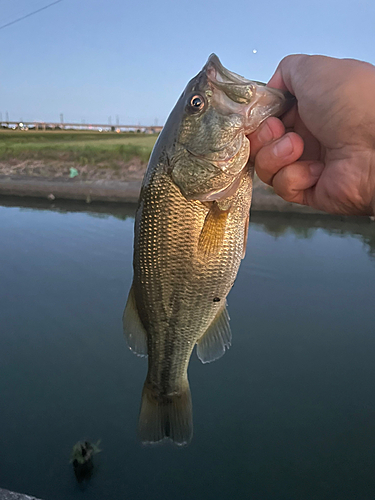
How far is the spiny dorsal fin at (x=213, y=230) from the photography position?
1.49 metres

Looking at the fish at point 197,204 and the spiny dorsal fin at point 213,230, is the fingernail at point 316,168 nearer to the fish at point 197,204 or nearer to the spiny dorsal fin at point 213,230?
the fish at point 197,204

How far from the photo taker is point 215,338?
174 cm

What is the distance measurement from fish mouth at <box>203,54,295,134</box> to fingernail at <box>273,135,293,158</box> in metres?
0.11

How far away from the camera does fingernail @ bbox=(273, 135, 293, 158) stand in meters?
1.54

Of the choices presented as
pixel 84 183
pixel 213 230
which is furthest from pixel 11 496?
pixel 84 183

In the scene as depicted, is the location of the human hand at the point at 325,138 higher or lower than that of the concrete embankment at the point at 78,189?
higher

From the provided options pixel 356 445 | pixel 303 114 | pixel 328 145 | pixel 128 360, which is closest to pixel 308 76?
pixel 303 114

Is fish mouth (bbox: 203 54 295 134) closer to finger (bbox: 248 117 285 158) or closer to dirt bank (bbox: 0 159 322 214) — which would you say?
finger (bbox: 248 117 285 158)

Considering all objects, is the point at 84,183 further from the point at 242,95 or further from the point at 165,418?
the point at 242,95

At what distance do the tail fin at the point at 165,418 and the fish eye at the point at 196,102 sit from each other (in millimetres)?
1307

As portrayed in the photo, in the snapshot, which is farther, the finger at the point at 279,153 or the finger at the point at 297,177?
the finger at the point at 297,177

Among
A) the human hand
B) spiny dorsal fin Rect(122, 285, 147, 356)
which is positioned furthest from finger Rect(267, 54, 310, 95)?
spiny dorsal fin Rect(122, 285, 147, 356)

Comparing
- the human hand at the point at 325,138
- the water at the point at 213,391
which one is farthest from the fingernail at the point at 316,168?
the water at the point at 213,391

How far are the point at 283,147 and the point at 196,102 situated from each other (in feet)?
1.33
